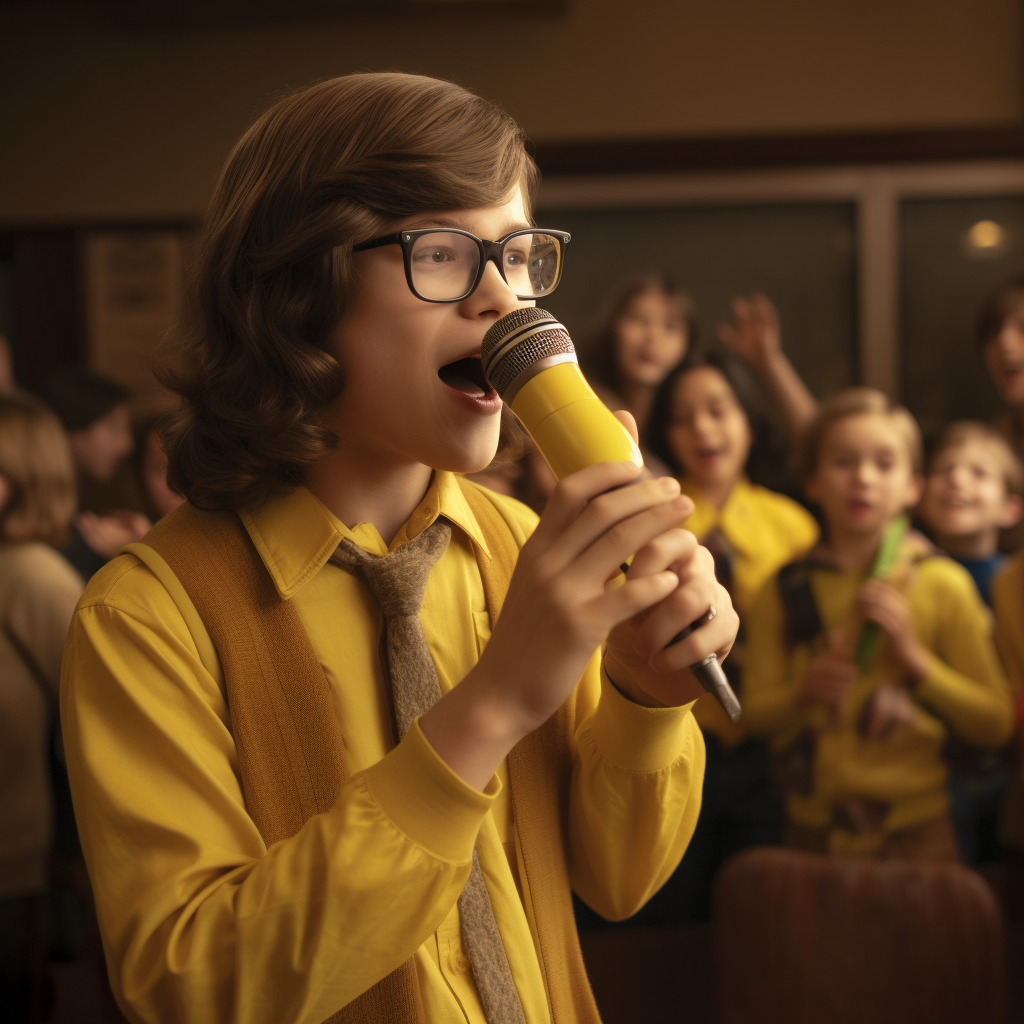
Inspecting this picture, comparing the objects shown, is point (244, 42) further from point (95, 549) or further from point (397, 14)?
point (95, 549)

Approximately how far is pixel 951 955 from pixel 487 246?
3.93 feet

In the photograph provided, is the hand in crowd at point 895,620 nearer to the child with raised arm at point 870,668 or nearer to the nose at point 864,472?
the child with raised arm at point 870,668

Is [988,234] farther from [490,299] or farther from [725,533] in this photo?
[490,299]

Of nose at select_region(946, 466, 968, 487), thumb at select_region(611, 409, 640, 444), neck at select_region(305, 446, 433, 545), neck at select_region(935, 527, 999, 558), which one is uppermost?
thumb at select_region(611, 409, 640, 444)

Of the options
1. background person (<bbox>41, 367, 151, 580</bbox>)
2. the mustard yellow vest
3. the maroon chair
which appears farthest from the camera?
background person (<bbox>41, 367, 151, 580</bbox>)

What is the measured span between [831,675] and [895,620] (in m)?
0.16

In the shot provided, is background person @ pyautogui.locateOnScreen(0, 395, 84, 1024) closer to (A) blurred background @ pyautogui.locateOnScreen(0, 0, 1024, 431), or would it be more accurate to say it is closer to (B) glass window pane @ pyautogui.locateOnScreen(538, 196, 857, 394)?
(A) blurred background @ pyautogui.locateOnScreen(0, 0, 1024, 431)

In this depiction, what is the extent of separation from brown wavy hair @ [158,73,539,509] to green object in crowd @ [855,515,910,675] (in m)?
1.43

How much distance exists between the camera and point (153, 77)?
4.00 m

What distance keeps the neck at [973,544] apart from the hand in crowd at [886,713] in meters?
0.52

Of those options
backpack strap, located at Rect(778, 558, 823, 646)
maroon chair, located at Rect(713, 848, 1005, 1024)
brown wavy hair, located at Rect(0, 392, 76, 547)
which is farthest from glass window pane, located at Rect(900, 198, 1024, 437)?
brown wavy hair, located at Rect(0, 392, 76, 547)

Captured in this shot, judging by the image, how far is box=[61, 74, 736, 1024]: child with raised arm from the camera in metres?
0.65

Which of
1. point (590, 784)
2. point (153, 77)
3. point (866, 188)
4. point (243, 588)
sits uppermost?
point (153, 77)

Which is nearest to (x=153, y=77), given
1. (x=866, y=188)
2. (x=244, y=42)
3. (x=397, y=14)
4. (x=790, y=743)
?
(x=244, y=42)
